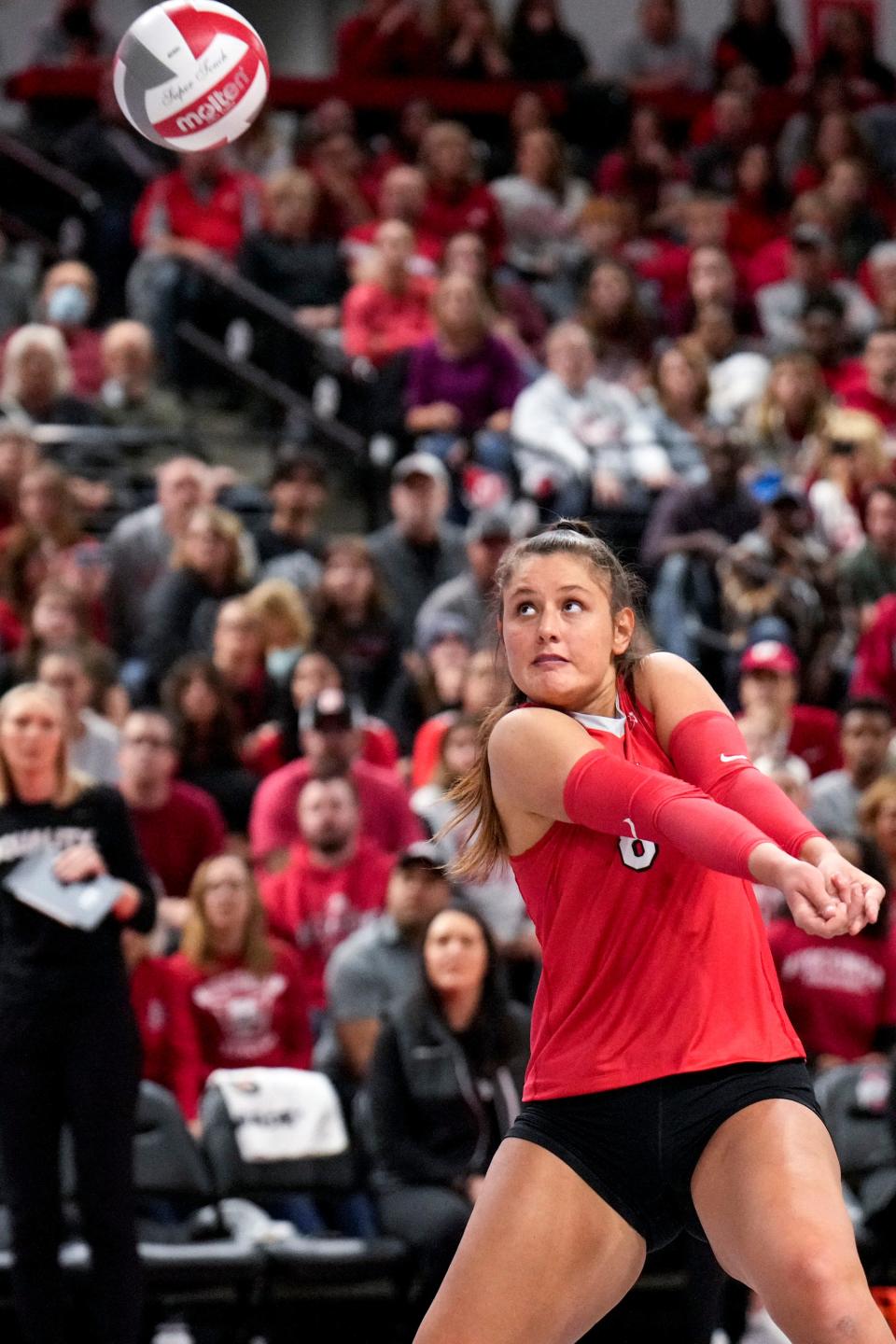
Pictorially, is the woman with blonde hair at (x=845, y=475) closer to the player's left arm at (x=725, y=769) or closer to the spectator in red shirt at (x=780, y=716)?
the spectator in red shirt at (x=780, y=716)

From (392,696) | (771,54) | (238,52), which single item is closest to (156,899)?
(238,52)

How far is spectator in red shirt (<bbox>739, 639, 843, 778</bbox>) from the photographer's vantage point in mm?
8812

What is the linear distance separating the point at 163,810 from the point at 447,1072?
5.70 ft

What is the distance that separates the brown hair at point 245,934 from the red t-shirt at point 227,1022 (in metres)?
0.03

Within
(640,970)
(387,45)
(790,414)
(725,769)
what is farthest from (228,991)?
(387,45)

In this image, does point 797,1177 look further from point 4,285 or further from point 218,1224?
point 4,285

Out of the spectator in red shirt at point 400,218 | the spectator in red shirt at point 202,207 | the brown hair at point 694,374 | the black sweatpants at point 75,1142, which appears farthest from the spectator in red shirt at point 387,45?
the black sweatpants at point 75,1142

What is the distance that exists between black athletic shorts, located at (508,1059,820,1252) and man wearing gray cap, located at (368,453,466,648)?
6352mm

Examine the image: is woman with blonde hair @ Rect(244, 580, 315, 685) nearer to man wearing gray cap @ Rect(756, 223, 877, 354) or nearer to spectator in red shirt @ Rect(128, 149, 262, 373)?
spectator in red shirt @ Rect(128, 149, 262, 373)

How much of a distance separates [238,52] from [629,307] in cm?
702

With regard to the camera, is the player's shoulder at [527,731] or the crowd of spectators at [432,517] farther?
the crowd of spectators at [432,517]

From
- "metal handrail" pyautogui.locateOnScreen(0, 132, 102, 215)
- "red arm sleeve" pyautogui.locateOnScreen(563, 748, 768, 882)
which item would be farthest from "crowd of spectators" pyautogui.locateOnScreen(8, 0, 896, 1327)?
"red arm sleeve" pyautogui.locateOnScreen(563, 748, 768, 882)

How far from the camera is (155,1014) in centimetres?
743

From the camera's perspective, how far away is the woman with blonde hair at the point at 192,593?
31.0 feet
